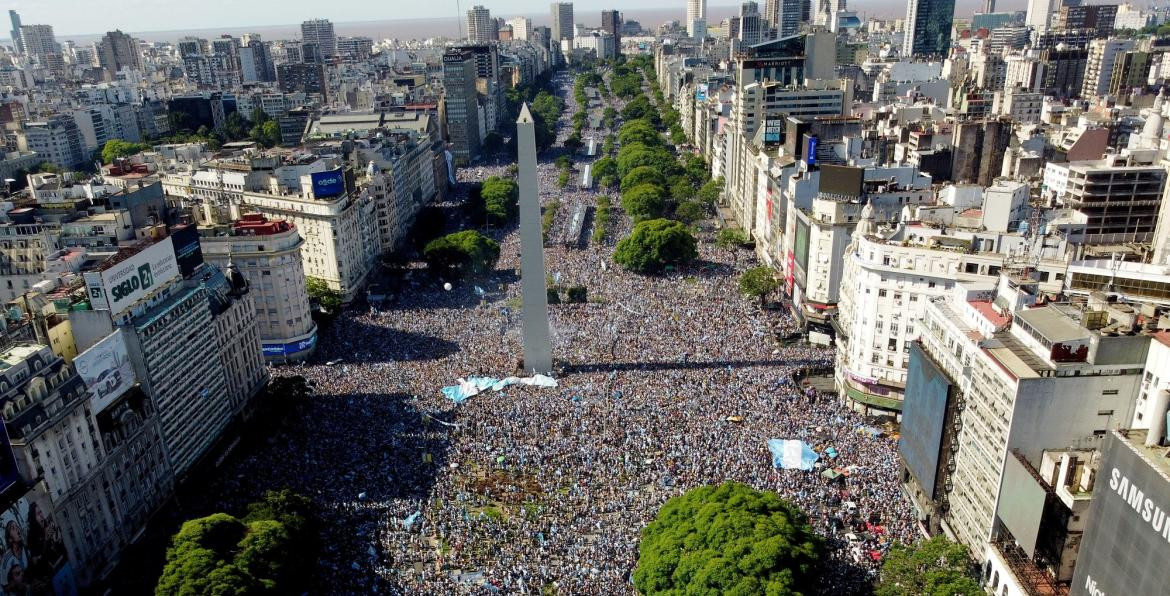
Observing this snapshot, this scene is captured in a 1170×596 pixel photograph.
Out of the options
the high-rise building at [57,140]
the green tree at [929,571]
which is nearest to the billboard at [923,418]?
the green tree at [929,571]

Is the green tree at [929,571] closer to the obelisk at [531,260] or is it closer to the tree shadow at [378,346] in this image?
the obelisk at [531,260]

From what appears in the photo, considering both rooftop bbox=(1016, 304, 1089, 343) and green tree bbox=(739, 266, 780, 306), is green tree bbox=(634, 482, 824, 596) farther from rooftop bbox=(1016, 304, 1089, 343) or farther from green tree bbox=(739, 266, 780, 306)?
green tree bbox=(739, 266, 780, 306)

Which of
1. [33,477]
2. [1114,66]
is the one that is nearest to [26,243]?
[33,477]

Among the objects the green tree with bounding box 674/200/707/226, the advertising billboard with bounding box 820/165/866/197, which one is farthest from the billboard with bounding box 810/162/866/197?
the green tree with bounding box 674/200/707/226

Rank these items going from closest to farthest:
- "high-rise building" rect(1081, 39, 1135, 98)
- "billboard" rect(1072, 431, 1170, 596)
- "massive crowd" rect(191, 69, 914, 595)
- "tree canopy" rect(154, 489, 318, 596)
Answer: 1. "billboard" rect(1072, 431, 1170, 596)
2. "tree canopy" rect(154, 489, 318, 596)
3. "massive crowd" rect(191, 69, 914, 595)
4. "high-rise building" rect(1081, 39, 1135, 98)

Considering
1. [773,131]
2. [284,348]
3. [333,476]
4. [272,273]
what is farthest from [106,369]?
[773,131]

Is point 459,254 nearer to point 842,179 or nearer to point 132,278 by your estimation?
point 842,179

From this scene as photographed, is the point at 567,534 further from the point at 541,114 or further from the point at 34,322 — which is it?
the point at 541,114
